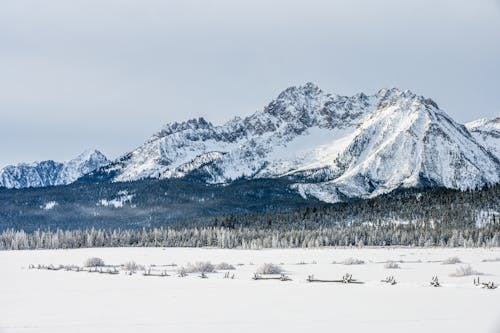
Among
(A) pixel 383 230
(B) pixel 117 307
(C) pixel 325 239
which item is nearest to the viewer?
(B) pixel 117 307

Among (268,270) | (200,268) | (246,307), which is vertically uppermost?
(246,307)

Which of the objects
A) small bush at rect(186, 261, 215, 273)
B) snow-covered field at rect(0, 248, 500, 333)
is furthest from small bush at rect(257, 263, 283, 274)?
snow-covered field at rect(0, 248, 500, 333)

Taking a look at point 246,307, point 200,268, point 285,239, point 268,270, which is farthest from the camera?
point 285,239

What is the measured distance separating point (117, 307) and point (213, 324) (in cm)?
699

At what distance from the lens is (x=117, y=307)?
28453mm

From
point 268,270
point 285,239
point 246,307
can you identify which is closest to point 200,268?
point 268,270

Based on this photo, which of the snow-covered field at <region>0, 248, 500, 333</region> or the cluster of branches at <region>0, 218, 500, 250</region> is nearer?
the snow-covered field at <region>0, 248, 500, 333</region>

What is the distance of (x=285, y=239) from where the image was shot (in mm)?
150875

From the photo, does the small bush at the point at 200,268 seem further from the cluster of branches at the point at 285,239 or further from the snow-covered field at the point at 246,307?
the cluster of branches at the point at 285,239

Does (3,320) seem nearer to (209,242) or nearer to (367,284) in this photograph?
(367,284)

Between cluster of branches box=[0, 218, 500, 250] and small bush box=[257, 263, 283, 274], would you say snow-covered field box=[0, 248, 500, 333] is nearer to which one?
small bush box=[257, 263, 283, 274]

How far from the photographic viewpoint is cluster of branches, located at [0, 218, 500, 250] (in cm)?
13988

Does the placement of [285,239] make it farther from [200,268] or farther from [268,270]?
[268,270]

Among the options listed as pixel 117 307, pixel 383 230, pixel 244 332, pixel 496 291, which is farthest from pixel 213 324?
pixel 383 230
